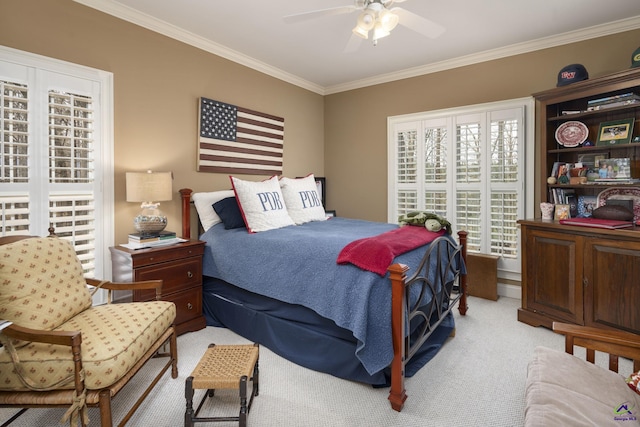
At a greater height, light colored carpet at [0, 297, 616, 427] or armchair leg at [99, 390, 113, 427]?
armchair leg at [99, 390, 113, 427]

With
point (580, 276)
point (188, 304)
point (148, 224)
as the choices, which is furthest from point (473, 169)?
point (148, 224)

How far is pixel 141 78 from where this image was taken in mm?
2955

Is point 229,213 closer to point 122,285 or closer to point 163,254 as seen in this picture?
point 163,254

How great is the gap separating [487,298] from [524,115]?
2013mm

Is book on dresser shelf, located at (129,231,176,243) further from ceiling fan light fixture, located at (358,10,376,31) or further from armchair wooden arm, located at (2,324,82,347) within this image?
ceiling fan light fixture, located at (358,10,376,31)

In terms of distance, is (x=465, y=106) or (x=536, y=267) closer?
(x=536, y=267)

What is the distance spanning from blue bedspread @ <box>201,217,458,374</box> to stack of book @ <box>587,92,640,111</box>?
2.00 m

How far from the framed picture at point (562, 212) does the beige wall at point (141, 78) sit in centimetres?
321

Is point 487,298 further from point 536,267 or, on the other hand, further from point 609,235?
point 609,235

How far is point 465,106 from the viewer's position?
154 inches

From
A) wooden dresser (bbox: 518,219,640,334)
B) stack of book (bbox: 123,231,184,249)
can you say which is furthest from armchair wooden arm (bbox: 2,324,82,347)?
wooden dresser (bbox: 518,219,640,334)

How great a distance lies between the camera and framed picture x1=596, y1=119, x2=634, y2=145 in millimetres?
2807

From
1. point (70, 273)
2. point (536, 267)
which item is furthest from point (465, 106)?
point (70, 273)

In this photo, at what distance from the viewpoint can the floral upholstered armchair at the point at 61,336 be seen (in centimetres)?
144
